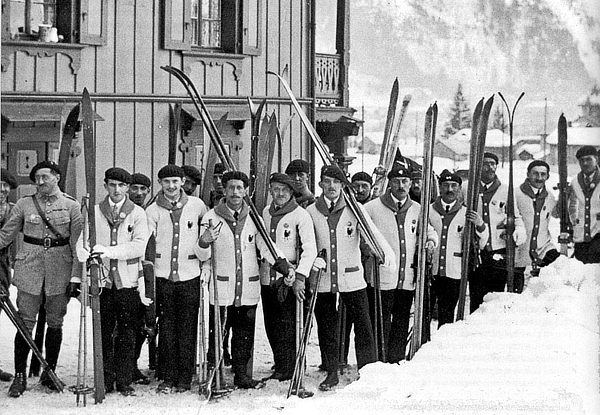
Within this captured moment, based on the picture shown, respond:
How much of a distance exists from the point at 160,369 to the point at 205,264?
0.65 metres

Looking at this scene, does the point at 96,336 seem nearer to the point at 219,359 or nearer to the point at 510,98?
the point at 219,359

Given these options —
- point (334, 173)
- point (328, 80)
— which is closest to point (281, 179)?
point (334, 173)

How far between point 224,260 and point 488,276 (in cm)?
194

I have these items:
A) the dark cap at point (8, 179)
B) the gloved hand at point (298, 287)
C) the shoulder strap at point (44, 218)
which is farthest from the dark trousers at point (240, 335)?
the dark cap at point (8, 179)

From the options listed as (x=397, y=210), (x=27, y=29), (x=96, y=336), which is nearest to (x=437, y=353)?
(x=397, y=210)

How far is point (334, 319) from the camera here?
18.0 feet

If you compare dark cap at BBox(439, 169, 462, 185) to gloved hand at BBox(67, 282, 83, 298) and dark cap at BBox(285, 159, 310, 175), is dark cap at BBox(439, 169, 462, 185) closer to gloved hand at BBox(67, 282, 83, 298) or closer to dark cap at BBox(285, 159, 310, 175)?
dark cap at BBox(285, 159, 310, 175)

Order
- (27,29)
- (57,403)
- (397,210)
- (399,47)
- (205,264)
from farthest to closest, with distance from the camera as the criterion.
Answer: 1. (399,47)
2. (27,29)
3. (397,210)
4. (205,264)
5. (57,403)

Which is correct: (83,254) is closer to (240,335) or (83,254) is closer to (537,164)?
(240,335)

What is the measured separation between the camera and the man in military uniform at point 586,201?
19.6 ft

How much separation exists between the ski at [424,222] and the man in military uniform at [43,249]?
1903 mm

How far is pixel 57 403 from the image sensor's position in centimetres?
483

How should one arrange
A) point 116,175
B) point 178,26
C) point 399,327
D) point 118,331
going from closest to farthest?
point 116,175
point 118,331
point 399,327
point 178,26

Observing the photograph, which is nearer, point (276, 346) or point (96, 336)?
point (96, 336)
